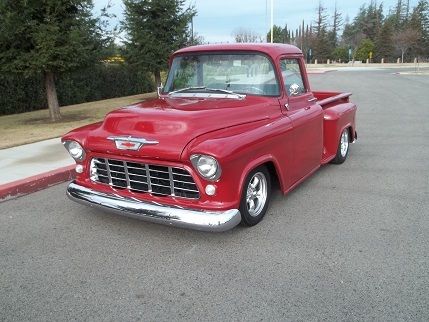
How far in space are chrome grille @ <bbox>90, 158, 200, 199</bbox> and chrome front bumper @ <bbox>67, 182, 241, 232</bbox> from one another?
0.14m

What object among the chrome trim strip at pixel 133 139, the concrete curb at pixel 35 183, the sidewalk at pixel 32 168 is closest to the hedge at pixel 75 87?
the sidewalk at pixel 32 168

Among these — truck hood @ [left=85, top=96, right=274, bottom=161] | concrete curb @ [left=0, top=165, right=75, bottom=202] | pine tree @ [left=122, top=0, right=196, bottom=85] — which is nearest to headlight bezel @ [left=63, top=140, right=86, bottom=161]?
truck hood @ [left=85, top=96, right=274, bottom=161]

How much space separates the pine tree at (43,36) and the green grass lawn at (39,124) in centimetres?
133

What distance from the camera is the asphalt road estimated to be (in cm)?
292

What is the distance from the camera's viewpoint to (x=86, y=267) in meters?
3.51

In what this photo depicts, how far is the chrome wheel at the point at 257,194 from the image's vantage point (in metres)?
4.16

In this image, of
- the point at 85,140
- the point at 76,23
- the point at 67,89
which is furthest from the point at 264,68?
the point at 67,89

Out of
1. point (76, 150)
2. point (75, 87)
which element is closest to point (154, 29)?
point (75, 87)

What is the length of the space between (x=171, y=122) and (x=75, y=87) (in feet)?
43.0

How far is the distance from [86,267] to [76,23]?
8248 millimetres

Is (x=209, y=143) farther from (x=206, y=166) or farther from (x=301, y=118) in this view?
(x=301, y=118)

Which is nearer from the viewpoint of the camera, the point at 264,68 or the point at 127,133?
the point at 127,133

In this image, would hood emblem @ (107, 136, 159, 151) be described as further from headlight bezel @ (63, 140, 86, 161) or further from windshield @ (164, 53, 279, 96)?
windshield @ (164, 53, 279, 96)

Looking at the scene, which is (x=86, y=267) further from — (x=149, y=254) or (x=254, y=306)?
(x=254, y=306)
